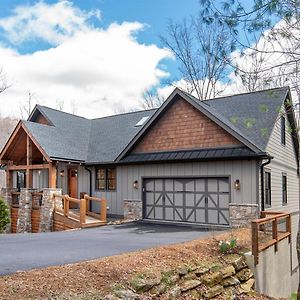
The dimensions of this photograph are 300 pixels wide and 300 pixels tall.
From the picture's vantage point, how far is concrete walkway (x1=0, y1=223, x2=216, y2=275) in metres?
7.32

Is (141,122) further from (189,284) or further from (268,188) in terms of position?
(189,284)

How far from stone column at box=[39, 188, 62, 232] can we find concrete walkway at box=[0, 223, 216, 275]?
3.43 meters

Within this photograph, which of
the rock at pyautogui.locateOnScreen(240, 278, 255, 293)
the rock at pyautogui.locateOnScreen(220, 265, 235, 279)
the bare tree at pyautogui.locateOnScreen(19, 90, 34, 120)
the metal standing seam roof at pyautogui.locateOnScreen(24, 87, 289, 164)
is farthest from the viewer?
the bare tree at pyautogui.locateOnScreen(19, 90, 34, 120)

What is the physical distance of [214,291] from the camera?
7277 mm

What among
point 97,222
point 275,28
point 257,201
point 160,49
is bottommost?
point 97,222

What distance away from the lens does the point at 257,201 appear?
40.5 ft

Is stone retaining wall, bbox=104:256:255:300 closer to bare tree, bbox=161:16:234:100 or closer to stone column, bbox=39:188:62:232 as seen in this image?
stone column, bbox=39:188:62:232

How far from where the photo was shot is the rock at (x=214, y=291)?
7111mm

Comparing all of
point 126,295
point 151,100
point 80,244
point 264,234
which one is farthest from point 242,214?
point 151,100

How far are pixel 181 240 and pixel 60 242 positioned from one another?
3524mm

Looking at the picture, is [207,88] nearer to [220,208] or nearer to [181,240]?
[220,208]

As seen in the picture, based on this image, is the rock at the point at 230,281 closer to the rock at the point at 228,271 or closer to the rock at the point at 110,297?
the rock at the point at 228,271

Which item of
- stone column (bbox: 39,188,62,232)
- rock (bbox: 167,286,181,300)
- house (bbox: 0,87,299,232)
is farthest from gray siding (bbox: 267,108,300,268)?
stone column (bbox: 39,188,62,232)

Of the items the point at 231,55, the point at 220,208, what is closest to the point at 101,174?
the point at 220,208
